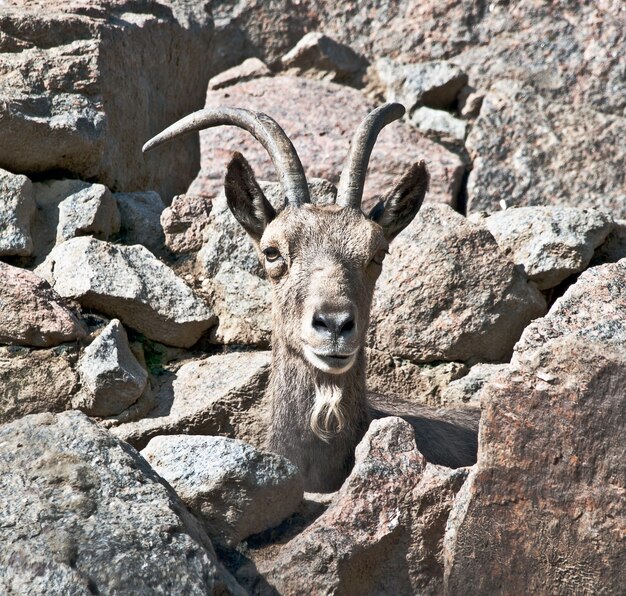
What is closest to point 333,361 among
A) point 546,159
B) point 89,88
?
point 89,88

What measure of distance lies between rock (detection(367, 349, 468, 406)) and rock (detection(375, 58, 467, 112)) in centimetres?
269

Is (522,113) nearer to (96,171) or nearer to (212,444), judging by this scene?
(96,171)

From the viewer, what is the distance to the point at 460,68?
9.91 m

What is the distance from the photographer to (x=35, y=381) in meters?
7.02

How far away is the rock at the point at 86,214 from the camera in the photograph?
7906mm

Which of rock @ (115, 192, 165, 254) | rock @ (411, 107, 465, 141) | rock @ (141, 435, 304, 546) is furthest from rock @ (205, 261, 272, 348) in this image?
rock @ (141, 435, 304, 546)

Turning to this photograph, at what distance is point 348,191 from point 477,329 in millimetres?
1621

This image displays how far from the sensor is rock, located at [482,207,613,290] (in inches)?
316

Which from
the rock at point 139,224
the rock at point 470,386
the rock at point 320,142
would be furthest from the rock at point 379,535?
the rock at point 320,142

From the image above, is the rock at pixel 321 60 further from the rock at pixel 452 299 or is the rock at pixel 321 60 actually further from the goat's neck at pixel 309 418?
the goat's neck at pixel 309 418

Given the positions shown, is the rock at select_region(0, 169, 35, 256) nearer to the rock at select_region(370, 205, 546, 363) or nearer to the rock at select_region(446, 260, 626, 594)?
the rock at select_region(370, 205, 546, 363)

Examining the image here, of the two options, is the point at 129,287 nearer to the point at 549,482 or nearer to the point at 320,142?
the point at 320,142

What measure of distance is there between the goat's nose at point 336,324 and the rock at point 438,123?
151 inches

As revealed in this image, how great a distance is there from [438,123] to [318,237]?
319 centimetres
